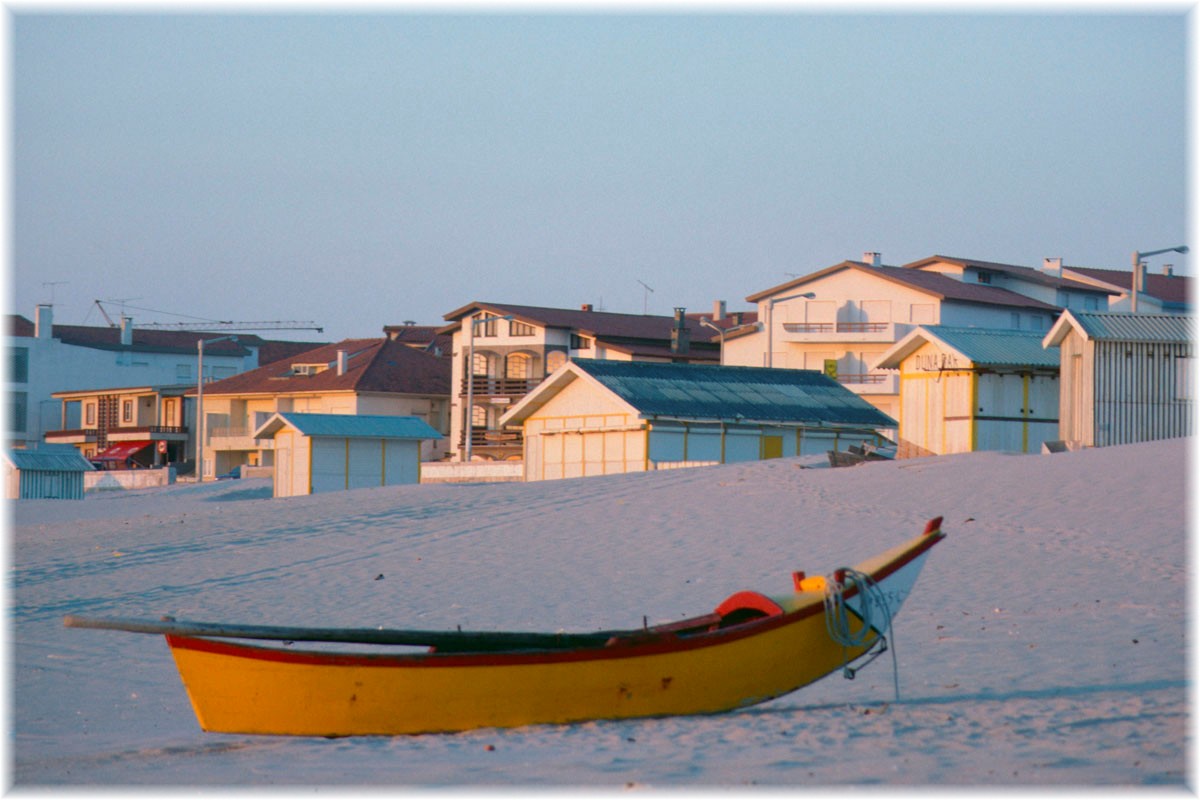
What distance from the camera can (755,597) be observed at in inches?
474

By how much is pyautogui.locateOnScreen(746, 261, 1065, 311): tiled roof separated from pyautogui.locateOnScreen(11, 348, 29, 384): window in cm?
4788

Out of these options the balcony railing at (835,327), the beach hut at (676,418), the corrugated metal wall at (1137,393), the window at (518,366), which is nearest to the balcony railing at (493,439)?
the window at (518,366)

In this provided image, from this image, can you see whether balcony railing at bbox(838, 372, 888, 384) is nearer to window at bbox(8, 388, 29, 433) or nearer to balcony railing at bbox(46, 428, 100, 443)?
balcony railing at bbox(46, 428, 100, 443)

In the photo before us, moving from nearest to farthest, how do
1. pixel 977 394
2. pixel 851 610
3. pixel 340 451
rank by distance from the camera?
pixel 851 610, pixel 977 394, pixel 340 451

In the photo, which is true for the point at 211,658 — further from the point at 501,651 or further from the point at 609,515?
the point at 609,515

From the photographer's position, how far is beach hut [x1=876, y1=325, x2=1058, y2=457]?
3500 centimetres

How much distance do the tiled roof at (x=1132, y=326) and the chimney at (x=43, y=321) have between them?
7713 centimetres

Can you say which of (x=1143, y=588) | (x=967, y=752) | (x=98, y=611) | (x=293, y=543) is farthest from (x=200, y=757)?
(x=293, y=543)

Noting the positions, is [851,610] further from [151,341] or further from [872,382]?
[151,341]

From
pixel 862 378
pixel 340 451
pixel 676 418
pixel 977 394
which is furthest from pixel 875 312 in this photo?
pixel 977 394

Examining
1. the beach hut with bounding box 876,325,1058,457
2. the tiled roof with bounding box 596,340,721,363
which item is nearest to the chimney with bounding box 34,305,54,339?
the tiled roof with bounding box 596,340,721,363

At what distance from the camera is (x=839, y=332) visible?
7294cm

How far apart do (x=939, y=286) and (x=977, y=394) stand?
38.2 m

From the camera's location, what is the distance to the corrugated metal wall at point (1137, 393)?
30047 millimetres
